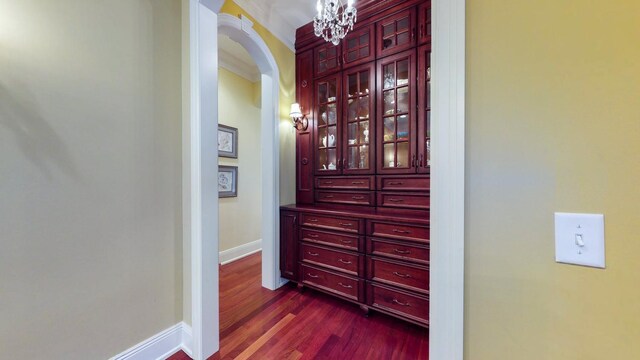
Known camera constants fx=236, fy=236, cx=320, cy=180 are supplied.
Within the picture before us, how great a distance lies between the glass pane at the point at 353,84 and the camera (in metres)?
2.37

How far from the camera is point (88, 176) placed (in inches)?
47.4

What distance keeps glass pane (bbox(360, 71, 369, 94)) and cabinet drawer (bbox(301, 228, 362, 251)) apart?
4.62ft

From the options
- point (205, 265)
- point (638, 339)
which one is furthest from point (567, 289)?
point (205, 265)

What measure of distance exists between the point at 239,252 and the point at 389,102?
2840mm

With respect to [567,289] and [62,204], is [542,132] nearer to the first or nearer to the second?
[567,289]

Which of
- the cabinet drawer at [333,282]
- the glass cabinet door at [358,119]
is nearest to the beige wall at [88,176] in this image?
the cabinet drawer at [333,282]

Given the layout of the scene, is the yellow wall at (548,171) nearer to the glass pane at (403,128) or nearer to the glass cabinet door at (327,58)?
the glass pane at (403,128)

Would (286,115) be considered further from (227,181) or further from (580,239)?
(580,239)

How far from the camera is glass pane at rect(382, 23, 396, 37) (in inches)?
84.7

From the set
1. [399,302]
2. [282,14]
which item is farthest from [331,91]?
[399,302]

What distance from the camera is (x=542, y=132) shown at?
52 cm

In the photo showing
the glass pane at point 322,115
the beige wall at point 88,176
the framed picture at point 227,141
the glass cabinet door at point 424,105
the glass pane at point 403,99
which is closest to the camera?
the beige wall at point 88,176

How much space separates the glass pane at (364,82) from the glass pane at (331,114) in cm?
34

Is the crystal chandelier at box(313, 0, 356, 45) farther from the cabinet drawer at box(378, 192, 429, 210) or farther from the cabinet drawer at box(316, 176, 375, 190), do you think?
the cabinet drawer at box(378, 192, 429, 210)
